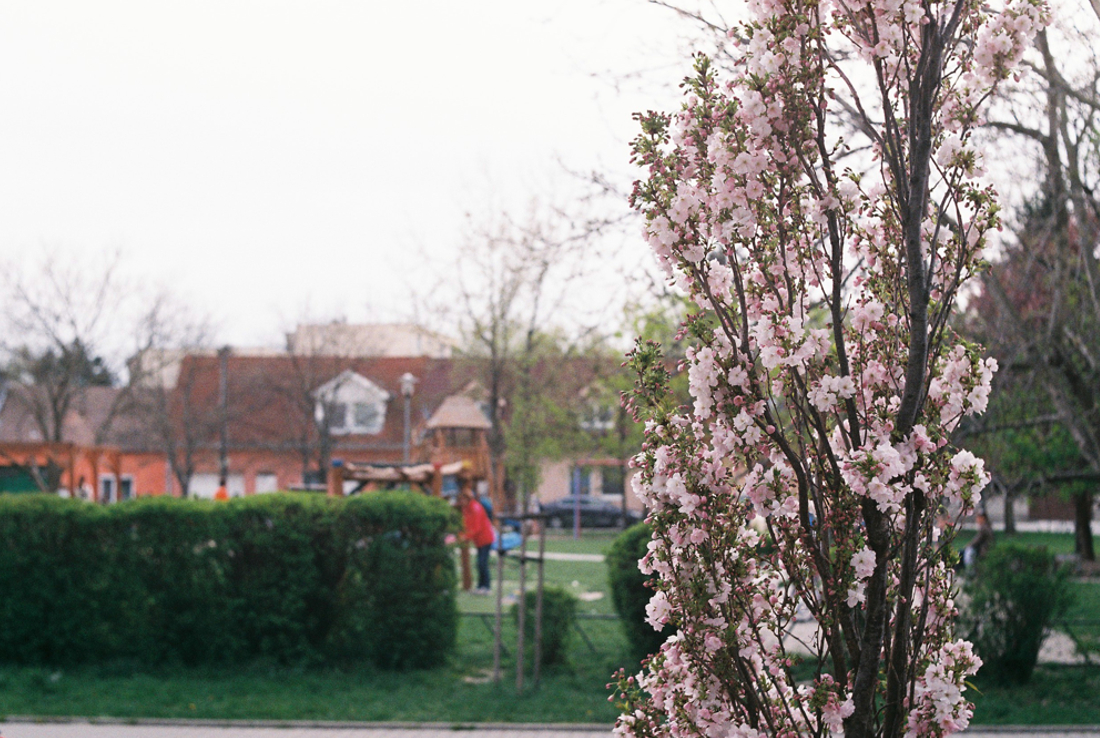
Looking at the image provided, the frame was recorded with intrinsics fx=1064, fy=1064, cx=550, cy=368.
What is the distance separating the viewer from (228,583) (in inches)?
453

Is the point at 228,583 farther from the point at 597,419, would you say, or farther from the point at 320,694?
the point at 597,419

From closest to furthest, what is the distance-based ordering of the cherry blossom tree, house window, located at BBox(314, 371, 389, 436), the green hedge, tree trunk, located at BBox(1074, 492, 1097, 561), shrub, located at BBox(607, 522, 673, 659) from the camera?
the cherry blossom tree → shrub, located at BBox(607, 522, 673, 659) → the green hedge → tree trunk, located at BBox(1074, 492, 1097, 561) → house window, located at BBox(314, 371, 389, 436)

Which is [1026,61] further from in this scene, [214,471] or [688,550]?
[214,471]

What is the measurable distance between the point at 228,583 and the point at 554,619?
354 cm

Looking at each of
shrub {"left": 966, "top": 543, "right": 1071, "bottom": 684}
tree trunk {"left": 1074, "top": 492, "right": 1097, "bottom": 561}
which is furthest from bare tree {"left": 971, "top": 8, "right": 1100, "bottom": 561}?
tree trunk {"left": 1074, "top": 492, "right": 1097, "bottom": 561}

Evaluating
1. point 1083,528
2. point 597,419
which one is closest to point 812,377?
point 1083,528

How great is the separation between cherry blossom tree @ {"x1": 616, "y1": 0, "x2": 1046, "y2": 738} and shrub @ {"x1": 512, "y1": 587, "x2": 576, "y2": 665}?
309 inches

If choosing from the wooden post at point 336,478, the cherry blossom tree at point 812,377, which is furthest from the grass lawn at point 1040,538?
the cherry blossom tree at point 812,377

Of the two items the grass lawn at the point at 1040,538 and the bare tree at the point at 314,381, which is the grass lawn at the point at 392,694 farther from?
the bare tree at the point at 314,381

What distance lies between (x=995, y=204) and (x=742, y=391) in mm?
1017

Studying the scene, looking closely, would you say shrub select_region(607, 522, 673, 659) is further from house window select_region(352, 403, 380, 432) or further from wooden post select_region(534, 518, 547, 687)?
house window select_region(352, 403, 380, 432)

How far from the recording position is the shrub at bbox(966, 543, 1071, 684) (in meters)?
A: 10.2

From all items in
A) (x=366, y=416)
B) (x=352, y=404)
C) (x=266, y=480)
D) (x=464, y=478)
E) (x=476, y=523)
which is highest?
(x=352, y=404)

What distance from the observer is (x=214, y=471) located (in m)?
46.2
